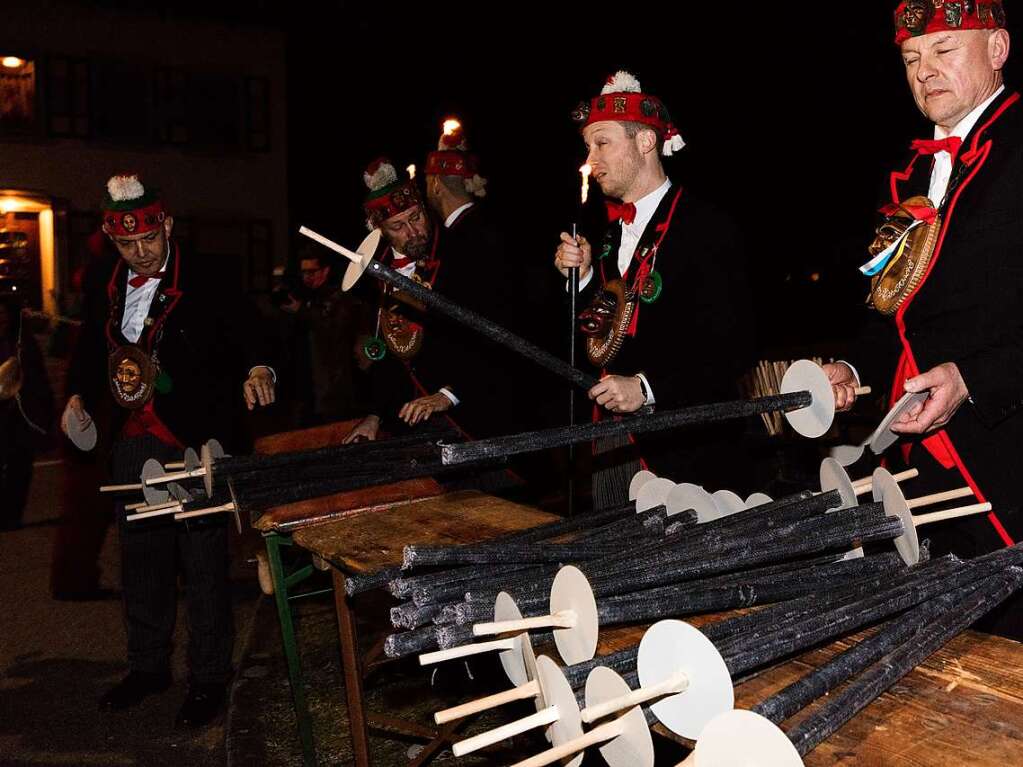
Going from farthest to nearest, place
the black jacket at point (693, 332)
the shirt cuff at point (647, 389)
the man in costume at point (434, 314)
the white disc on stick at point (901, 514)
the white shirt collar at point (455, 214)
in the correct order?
the white shirt collar at point (455, 214) → the man in costume at point (434, 314) → the black jacket at point (693, 332) → the shirt cuff at point (647, 389) → the white disc on stick at point (901, 514)

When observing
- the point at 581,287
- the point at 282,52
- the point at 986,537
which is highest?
the point at 282,52

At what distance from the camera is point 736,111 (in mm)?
19953

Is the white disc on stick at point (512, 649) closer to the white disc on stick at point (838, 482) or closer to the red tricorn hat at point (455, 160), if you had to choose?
the white disc on stick at point (838, 482)

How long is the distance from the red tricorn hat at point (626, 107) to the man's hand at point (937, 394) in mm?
1267

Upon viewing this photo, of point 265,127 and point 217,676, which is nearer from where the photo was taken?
point 217,676

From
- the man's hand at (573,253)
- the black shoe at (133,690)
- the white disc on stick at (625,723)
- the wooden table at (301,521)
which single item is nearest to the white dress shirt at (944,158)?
the man's hand at (573,253)

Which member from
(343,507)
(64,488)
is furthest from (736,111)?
(343,507)

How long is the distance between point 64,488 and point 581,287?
3.45 metres

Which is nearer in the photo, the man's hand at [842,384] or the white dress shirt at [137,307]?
the man's hand at [842,384]

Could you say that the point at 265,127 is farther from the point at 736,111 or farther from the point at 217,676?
the point at 217,676

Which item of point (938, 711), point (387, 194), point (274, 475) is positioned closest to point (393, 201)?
point (387, 194)

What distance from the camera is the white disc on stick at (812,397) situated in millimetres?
1965

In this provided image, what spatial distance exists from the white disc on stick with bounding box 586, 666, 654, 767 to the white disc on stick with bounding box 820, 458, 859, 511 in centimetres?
81

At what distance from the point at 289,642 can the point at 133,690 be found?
1.36m
